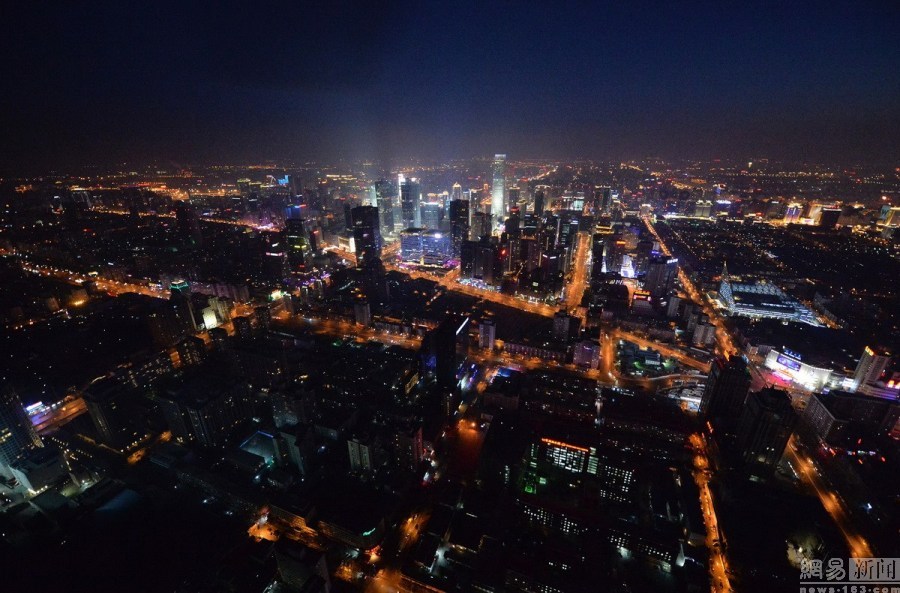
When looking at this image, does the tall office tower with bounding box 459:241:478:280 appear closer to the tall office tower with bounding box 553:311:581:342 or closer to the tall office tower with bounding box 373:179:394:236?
the tall office tower with bounding box 553:311:581:342

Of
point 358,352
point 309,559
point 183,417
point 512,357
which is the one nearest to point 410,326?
point 358,352

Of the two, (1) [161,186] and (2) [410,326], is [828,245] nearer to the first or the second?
(2) [410,326]

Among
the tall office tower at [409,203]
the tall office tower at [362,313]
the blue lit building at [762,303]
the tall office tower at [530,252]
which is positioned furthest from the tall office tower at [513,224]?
the tall office tower at [362,313]

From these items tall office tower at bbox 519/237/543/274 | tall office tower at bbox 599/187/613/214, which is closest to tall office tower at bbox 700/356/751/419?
tall office tower at bbox 519/237/543/274

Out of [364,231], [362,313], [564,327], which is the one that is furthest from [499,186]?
[564,327]

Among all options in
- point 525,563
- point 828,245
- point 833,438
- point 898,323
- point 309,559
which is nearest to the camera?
point 309,559

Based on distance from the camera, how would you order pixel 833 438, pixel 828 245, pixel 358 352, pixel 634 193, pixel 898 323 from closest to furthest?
pixel 833 438 → pixel 358 352 → pixel 898 323 → pixel 828 245 → pixel 634 193

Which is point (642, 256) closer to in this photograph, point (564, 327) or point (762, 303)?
point (762, 303)
